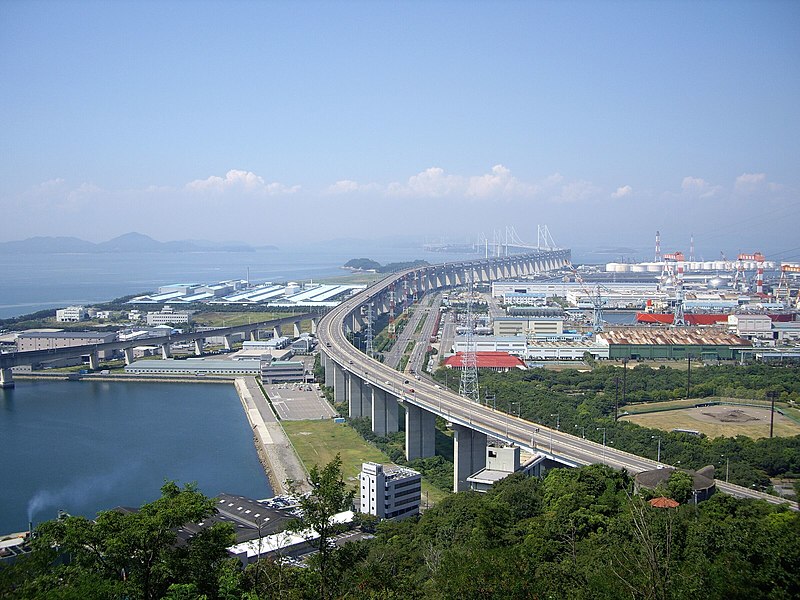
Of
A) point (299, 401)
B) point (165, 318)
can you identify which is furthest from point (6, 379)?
point (165, 318)

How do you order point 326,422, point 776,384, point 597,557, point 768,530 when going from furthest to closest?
point 776,384 → point 326,422 → point 768,530 → point 597,557

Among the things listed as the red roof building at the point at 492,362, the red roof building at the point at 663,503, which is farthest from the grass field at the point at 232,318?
the red roof building at the point at 663,503

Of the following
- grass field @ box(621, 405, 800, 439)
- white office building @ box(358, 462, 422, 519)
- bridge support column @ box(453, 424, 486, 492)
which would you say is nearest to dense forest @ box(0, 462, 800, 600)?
white office building @ box(358, 462, 422, 519)

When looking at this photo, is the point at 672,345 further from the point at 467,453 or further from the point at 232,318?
the point at 232,318

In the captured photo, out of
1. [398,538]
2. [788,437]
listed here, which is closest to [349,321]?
[788,437]

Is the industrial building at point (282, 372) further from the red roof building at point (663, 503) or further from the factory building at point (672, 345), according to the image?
the red roof building at point (663, 503)

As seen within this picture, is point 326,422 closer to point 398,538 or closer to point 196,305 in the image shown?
point 398,538

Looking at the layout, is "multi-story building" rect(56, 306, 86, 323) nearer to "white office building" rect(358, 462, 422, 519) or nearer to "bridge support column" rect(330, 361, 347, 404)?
"bridge support column" rect(330, 361, 347, 404)

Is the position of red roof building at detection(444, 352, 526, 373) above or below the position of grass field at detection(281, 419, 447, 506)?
above
